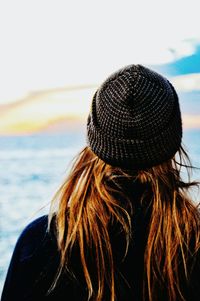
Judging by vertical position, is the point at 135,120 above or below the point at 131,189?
above

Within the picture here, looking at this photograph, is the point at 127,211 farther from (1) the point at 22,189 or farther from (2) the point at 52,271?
(1) the point at 22,189

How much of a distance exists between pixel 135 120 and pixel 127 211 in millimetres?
293

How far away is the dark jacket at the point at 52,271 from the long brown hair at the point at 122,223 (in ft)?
0.08

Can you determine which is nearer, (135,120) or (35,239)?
(135,120)

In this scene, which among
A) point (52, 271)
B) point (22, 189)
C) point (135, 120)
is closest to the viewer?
point (135, 120)

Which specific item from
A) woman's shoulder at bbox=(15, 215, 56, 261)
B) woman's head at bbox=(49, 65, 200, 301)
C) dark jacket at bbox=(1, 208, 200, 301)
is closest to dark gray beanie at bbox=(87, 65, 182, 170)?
woman's head at bbox=(49, 65, 200, 301)

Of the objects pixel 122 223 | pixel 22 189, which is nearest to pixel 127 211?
pixel 122 223

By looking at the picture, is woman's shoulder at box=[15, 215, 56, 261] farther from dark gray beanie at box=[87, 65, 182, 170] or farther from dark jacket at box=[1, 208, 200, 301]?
dark gray beanie at box=[87, 65, 182, 170]

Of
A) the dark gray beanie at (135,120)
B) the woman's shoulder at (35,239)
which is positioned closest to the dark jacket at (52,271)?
the woman's shoulder at (35,239)

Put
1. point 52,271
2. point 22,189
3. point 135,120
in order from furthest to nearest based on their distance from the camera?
point 22,189 → point 52,271 → point 135,120

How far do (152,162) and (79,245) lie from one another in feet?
1.18

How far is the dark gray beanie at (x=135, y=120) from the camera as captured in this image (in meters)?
1.76

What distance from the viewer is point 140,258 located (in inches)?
72.2

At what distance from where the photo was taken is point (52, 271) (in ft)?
6.17
